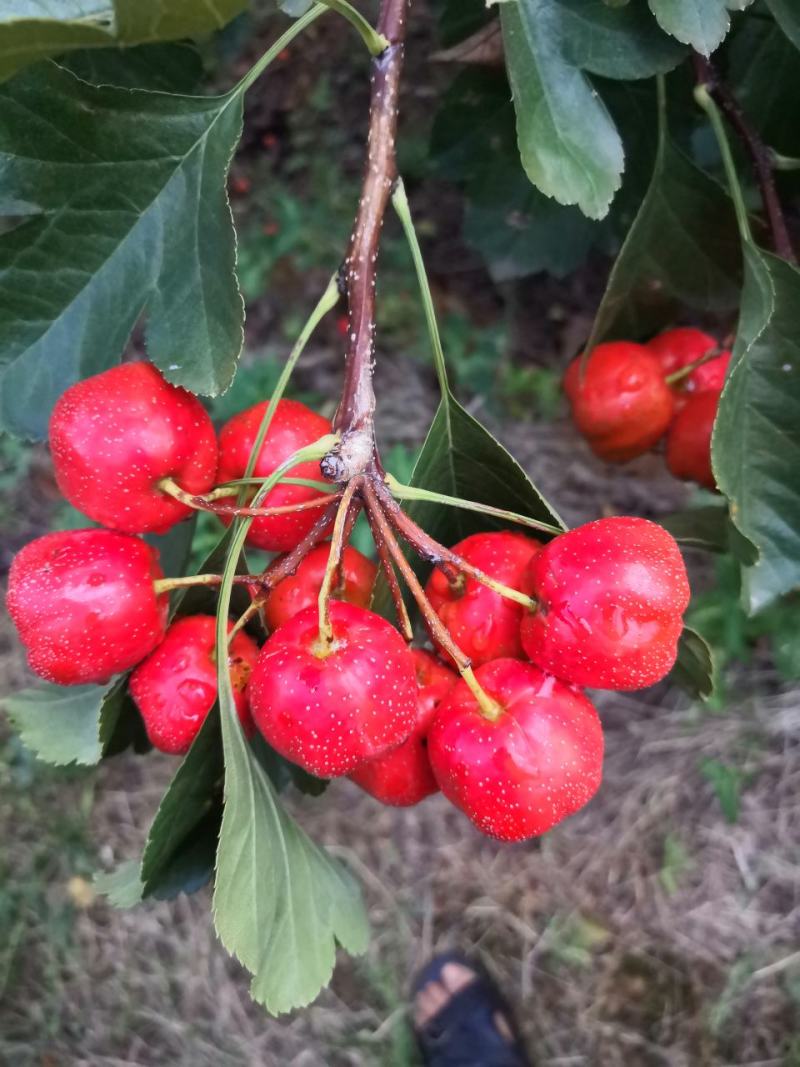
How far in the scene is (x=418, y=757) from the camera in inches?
24.6

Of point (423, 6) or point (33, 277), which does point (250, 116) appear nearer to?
point (423, 6)

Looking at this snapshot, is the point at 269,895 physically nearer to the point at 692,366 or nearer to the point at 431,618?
the point at 431,618

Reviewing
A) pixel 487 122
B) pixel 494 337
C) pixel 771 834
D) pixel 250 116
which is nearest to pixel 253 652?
pixel 487 122

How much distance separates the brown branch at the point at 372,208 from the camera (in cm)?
63

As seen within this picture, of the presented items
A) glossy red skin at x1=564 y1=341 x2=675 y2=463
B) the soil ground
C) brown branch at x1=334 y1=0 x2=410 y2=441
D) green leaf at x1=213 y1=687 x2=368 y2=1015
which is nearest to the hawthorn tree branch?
brown branch at x1=334 y1=0 x2=410 y2=441

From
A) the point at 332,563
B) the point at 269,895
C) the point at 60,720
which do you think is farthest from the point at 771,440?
the point at 60,720

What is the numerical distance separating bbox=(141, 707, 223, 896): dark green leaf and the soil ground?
3.16ft

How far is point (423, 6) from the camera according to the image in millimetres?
1476

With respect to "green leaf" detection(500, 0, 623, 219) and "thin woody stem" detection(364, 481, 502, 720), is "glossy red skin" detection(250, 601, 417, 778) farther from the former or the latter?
"green leaf" detection(500, 0, 623, 219)

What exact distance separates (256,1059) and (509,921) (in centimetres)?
51

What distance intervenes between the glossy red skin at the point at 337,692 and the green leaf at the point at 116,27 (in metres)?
0.34

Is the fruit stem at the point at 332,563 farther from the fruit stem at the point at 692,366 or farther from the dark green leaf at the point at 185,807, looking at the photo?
the fruit stem at the point at 692,366

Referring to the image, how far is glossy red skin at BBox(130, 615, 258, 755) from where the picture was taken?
63 cm

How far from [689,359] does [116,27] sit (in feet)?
2.24
